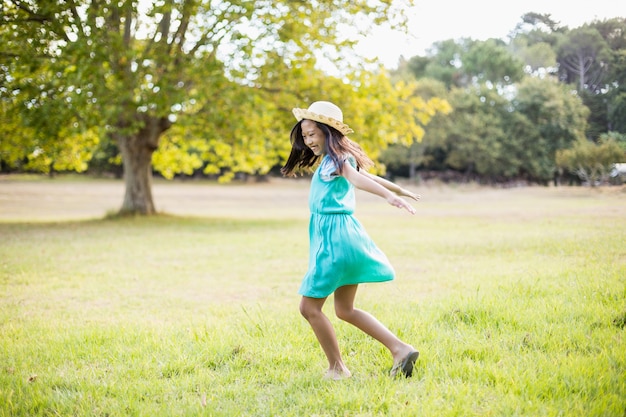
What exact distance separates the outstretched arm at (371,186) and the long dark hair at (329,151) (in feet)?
0.21

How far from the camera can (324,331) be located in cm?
393

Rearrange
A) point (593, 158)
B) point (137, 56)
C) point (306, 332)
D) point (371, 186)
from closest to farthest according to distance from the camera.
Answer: point (371, 186), point (306, 332), point (593, 158), point (137, 56)

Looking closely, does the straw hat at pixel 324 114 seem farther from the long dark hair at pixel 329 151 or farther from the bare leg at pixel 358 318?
the bare leg at pixel 358 318

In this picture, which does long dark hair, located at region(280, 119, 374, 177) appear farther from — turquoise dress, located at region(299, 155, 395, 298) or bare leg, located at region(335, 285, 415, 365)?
bare leg, located at region(335, 285, 415, 365)

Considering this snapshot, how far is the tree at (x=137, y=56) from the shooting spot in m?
15.3

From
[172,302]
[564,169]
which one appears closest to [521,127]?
[564,169]

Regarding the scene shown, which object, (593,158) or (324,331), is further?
(593,158)

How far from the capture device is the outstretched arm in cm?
367

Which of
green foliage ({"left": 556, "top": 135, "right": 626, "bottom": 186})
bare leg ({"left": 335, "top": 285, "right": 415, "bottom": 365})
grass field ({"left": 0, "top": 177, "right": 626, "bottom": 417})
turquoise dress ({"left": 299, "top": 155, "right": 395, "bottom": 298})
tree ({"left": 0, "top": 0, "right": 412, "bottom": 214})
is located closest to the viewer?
grass field ({"left": 0, "top": 177, "right": 626, "bottom": 417})

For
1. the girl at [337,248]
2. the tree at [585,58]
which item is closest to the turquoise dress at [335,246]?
the girl at [337,248]

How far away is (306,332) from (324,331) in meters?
1.26

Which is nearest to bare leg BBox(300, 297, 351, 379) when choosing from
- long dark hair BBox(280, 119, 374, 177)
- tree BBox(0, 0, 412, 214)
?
long dark hair BBox(280, 119, 374, 177)

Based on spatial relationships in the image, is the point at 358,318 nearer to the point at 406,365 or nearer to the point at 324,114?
the point at 406,365

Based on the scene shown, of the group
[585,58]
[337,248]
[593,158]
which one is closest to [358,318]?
[337,248]
